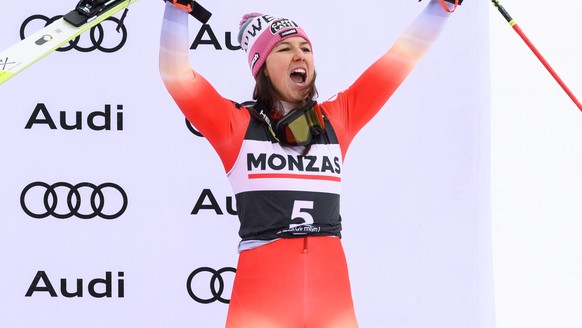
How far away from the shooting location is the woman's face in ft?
8.00

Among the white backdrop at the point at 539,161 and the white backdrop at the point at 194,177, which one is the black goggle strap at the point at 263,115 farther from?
the white backdrop at the point at 539,161

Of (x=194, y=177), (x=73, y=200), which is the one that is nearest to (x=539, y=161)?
(x=194, y=177)

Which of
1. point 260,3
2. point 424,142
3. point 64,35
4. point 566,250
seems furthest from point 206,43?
point 566,250

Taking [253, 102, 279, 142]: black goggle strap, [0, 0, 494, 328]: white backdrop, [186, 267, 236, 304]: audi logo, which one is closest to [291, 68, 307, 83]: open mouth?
[253, 102, 279, 142]: black goggle strap

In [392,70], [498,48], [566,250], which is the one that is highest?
[498,48]

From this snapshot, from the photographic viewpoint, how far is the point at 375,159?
336 centimetres

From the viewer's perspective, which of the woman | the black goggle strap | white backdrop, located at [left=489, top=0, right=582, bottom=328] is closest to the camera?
the woman

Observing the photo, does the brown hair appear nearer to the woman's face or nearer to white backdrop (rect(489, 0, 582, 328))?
the woman's face

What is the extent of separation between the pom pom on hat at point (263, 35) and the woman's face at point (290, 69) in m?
0.02

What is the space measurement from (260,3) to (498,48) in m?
0.86

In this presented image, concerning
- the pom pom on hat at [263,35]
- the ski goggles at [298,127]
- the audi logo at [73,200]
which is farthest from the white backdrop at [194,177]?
the ski goggles at [298,127]

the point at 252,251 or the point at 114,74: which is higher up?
the point at 114,74

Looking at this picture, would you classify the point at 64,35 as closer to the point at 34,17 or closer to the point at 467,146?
the point at 34,17

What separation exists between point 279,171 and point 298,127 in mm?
120
